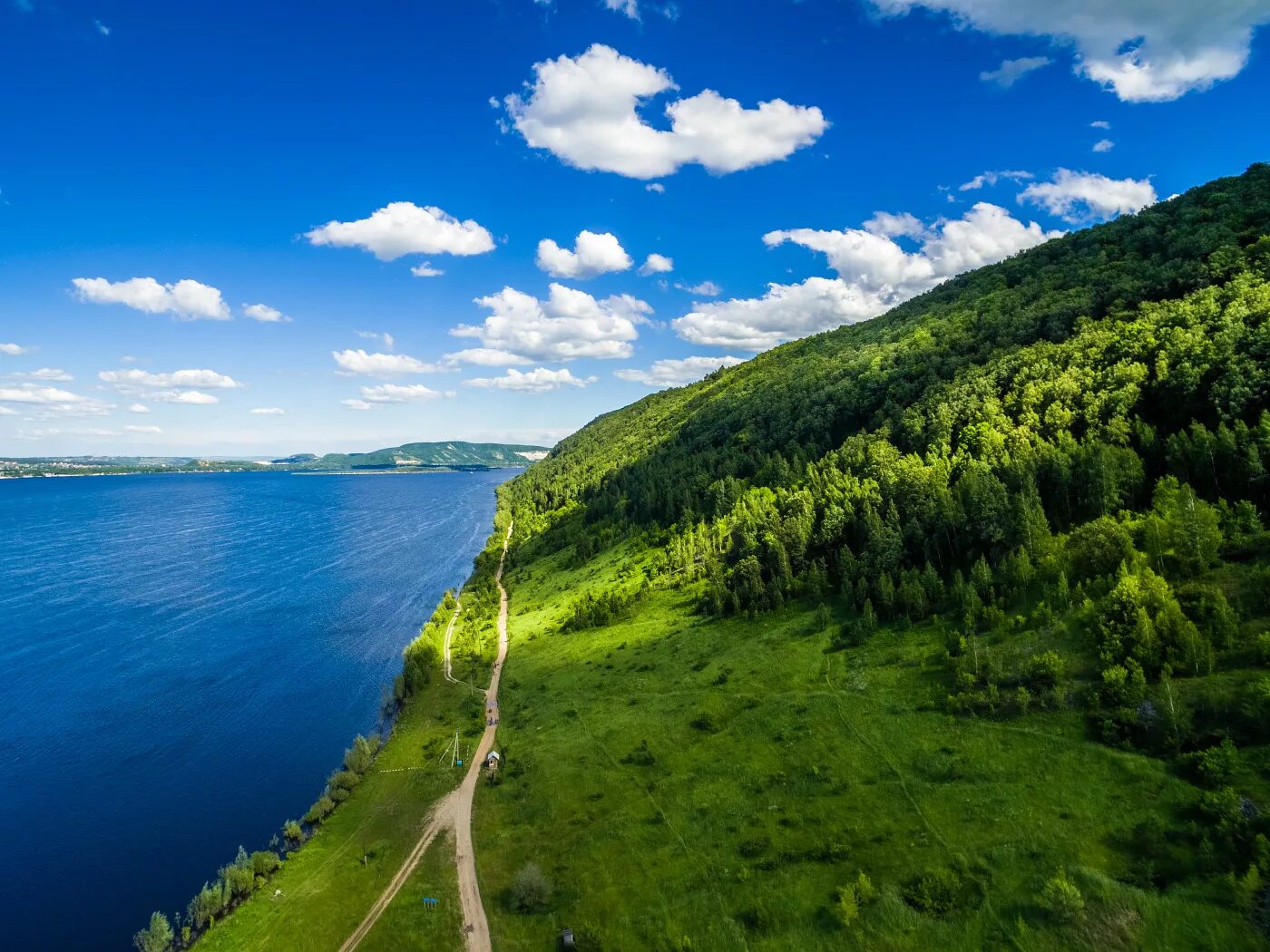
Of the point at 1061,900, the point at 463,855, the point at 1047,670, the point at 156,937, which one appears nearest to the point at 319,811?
the point at 156,937

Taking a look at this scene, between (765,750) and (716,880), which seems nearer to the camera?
(716,880)

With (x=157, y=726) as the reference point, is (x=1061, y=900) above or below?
above

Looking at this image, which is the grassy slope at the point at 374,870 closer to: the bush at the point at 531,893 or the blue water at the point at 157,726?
the bush at the point at 531,893

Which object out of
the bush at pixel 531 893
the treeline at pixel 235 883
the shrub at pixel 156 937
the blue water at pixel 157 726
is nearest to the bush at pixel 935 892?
the bush at pixel 531 893

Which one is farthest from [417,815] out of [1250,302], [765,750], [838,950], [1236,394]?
[1250,302]

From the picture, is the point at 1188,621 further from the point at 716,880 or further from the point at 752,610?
the point at 752,610

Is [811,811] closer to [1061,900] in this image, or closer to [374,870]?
[1061,900]
